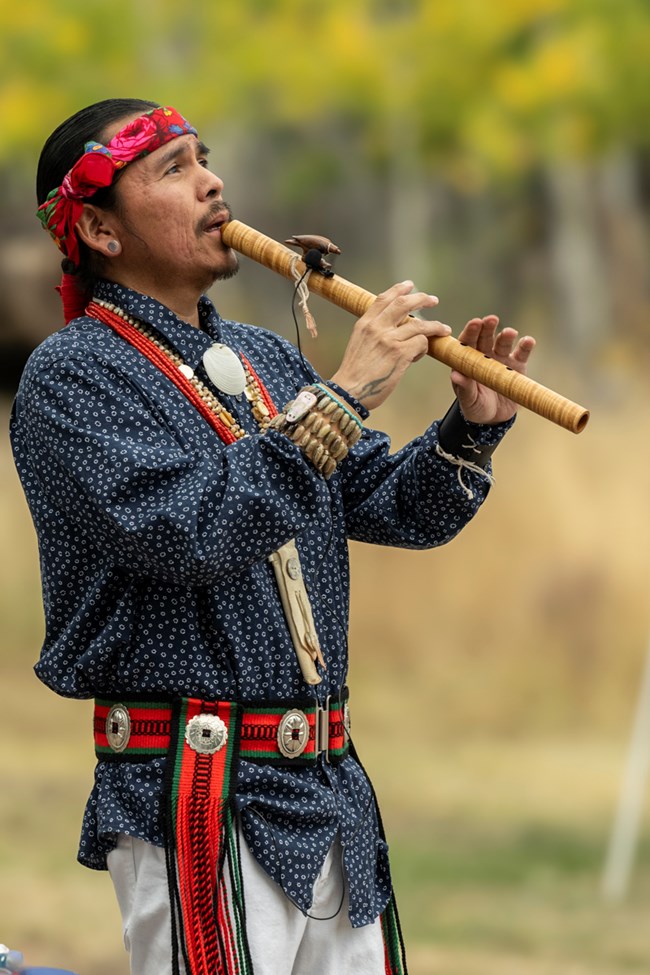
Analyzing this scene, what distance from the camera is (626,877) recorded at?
575 centimetres

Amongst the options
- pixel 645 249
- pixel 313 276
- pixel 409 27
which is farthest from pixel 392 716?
pixel 313 276

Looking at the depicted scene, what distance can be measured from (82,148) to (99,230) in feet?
0.41

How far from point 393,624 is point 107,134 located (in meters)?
5.03

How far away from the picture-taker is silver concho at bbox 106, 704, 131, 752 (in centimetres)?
221

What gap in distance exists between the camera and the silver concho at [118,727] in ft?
7.25

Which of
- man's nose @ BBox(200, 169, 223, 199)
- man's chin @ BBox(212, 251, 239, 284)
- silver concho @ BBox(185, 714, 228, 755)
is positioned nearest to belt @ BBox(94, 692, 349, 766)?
silver concho @ BBox(185, 714, 228, 755)

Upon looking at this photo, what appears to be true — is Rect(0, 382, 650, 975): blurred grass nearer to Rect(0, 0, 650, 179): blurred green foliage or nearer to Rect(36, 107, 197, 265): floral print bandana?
Rect(0, 0, 650, 179): blurred green foliage

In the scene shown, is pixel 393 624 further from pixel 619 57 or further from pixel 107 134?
pixel 107 134

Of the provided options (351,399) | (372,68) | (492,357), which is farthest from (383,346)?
(372,68)

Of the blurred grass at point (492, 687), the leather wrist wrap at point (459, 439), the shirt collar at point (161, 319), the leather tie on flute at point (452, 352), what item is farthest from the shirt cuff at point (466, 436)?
the blurred grass at point (492, 687)

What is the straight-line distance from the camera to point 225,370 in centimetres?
231

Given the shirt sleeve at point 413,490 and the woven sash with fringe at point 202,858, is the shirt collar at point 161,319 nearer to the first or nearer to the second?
the shirt sleeve at point 413,490

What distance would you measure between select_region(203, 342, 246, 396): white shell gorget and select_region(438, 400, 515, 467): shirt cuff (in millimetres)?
319

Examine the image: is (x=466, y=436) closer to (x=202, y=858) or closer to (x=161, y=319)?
(x=161, y=319)
